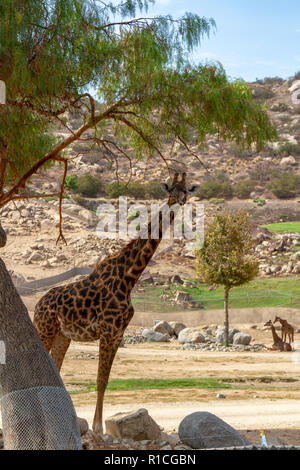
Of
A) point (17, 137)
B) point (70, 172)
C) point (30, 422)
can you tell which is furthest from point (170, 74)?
point (70, 172)

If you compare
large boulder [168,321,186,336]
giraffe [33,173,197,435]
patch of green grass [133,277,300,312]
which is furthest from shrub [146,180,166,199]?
giraffe [33,173,197,435]

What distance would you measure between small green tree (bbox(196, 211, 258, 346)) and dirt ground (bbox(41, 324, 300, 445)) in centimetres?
318

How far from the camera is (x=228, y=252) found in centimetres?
2505

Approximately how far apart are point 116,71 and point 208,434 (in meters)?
4.73

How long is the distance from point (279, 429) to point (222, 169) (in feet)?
190

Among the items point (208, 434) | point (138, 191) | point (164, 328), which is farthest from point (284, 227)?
point (208, 434)

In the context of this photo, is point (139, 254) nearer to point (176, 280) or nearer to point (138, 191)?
point (176, 280)

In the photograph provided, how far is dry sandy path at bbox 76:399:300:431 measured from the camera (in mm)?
10109

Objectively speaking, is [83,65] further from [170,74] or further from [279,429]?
[279,429]

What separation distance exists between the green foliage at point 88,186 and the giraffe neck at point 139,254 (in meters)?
50.8

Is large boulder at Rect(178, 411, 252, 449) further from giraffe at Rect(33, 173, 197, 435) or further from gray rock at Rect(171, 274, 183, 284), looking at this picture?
gray rock at Rect(171, 274, 183, 284)

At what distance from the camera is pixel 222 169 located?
66438 millimetres

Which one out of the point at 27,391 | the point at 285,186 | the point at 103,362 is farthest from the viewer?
the point at 285,186

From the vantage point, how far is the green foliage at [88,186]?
5881cm
